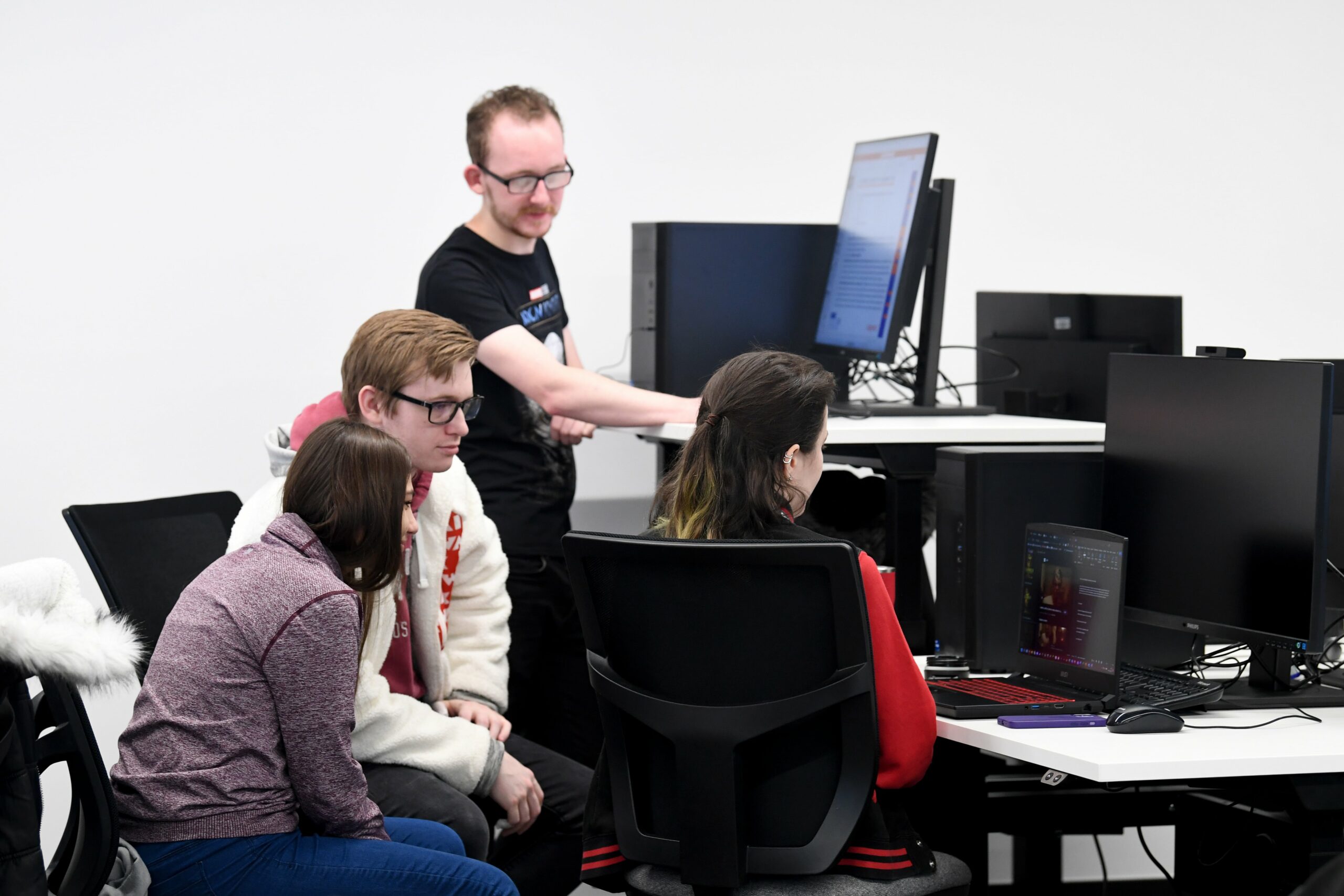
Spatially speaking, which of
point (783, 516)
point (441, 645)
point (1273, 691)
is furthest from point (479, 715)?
point (1273, 691)

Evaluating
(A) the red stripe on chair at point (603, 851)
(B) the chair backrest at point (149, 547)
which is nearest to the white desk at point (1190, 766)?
(A) the red stripe on chair at point (603, 851)

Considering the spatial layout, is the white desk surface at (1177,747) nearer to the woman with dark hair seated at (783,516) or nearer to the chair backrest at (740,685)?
the woman with dark hair seated at (783,516)

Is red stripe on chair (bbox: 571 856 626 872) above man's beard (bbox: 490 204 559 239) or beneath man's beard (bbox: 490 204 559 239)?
beneath

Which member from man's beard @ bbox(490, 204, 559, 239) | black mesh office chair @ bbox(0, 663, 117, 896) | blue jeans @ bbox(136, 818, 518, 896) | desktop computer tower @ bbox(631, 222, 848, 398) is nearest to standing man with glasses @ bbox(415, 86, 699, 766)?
man's beard @ bbox(490, 204, 559, 239)

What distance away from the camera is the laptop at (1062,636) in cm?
194

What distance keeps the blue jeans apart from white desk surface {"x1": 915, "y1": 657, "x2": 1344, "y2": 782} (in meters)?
0.68

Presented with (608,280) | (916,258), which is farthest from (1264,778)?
(608,280)

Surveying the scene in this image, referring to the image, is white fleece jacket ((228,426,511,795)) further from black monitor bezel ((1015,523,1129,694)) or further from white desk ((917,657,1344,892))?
black monitor bezel ((1015,523,1129,694))

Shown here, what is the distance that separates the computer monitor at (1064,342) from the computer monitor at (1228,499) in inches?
23.7

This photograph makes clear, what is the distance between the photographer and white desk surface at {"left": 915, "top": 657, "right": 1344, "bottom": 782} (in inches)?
66.4

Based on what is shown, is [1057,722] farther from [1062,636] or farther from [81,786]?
[81,786]

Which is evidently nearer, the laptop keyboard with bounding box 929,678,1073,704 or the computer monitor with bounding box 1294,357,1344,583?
the laptop keyboard with bounding box 929,678,1073,704

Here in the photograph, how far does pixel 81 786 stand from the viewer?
1.60 m

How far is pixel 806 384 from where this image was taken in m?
1.86
